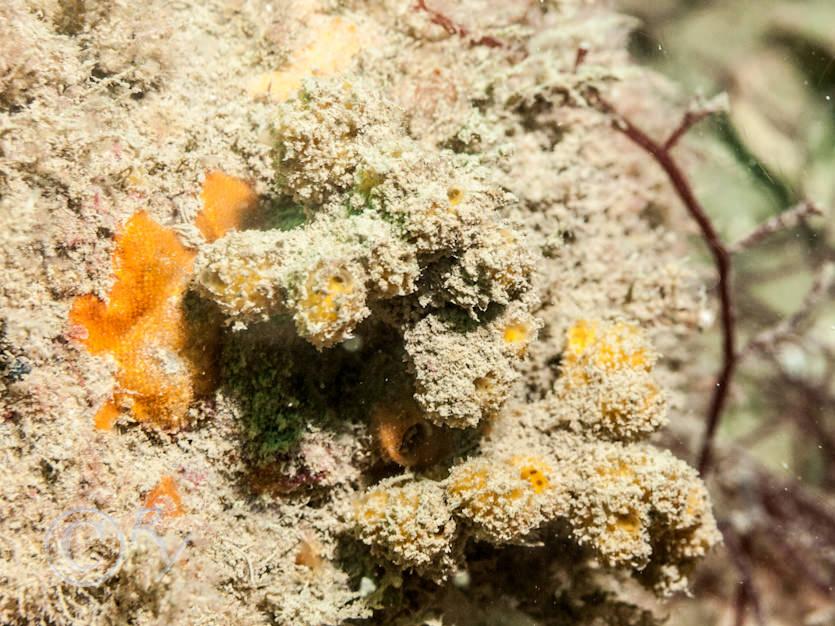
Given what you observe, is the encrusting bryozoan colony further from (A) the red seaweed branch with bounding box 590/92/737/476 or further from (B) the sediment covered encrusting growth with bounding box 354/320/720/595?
(A) the red seaweed branch with bounding box 590/92/737/476

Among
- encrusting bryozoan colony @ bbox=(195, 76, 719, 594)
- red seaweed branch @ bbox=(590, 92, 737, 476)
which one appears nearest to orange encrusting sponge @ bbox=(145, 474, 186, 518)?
encrusting bryozoan colony @ bbox=(195, 76, 719, 594)

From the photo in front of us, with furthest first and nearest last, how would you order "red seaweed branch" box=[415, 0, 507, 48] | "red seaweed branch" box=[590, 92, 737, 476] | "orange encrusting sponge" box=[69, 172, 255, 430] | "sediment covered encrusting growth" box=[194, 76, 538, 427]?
1. "red seaweed branch" box=[590, 92, 737, 476]
2. "red seaweed branch" box=[415, 0, 507, 48]
3. "orange encrusting sponge" box=[69, 172, 255, 430]
4. "sediment covered encrusting growth" box=[194, 76, 538, 427]

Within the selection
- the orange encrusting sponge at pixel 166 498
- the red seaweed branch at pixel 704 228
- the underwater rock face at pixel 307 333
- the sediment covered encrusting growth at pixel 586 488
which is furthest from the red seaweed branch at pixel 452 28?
the orange encrusting sponge at pixel 166 498

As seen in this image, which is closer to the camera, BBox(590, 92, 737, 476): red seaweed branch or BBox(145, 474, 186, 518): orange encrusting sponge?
BBox(145, 474, 186, 518): orange encrusting sponge

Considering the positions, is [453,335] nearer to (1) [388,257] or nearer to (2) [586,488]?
(1) [388,257]

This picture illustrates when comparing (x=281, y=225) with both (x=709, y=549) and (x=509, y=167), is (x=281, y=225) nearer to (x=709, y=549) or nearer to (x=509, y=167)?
(x=509, y=167)

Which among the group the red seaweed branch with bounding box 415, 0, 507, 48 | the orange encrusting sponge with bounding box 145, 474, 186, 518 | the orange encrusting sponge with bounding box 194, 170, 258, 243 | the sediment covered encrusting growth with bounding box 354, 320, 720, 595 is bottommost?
the orange encrusting sponge with bounding box 145, 474, 186, 518

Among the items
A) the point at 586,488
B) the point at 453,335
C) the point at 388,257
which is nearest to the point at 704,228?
the point at 586,488

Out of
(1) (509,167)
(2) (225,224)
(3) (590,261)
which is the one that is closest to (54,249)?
(2) (225,224)
